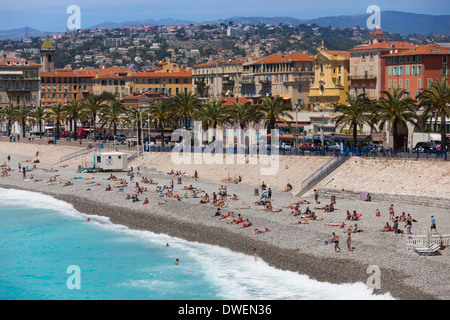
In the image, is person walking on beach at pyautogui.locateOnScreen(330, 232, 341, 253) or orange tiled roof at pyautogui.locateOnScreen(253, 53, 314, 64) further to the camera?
orange tiled roof at pyautogui.locateOnScreen(253, 53, 314, 64)

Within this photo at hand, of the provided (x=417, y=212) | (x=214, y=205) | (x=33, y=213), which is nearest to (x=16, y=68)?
(x=33, y=213)

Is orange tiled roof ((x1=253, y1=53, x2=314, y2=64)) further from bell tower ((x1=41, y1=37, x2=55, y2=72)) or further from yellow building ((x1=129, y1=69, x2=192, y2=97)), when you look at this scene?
bell tower ((x1=41, y1=37, x2=55, y2=72))

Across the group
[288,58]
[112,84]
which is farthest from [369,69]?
[112,84]

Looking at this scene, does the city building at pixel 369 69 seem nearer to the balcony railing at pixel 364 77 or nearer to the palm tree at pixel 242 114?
the balcony railing at pixel 364 77

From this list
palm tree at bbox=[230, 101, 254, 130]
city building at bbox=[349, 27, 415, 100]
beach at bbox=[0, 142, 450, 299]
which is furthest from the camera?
city building at bbox=[349, 27, 415, 100]

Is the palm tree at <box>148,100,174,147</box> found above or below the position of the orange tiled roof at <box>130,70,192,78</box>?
below

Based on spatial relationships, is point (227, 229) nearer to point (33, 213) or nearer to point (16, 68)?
point (33, 213)

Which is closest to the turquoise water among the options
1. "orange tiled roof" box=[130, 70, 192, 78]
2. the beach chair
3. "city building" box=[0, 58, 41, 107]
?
the beach chair
